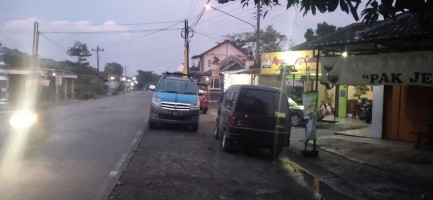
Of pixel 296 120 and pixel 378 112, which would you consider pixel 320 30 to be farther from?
pixel 378 112

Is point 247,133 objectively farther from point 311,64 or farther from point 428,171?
point 311,64

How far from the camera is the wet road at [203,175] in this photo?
7.02 m

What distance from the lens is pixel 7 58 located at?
3684 centimetres

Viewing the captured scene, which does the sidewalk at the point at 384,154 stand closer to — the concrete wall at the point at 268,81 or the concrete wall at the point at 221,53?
the concrete wall at the point at 268,81

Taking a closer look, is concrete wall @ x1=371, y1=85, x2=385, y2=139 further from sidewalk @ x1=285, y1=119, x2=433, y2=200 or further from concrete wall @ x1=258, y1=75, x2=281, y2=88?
concrete wall @ x1=258, y1=75, x2=281, y2=88

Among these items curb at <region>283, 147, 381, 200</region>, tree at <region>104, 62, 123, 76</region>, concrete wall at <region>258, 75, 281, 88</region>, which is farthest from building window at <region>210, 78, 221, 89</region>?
tree at <region>104, 62, 123, 76</region>

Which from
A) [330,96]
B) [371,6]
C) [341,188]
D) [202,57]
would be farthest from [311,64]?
[202,57]

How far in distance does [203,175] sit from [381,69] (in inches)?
215

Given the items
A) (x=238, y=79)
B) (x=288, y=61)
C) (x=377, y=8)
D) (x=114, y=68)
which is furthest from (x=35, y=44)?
(x=114, y=68)

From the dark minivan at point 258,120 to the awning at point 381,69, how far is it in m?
1.73

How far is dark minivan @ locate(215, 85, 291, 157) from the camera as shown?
10.9 meters

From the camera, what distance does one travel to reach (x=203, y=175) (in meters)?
8.34

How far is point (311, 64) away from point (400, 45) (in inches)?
402

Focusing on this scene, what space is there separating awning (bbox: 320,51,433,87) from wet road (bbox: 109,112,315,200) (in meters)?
2.95
